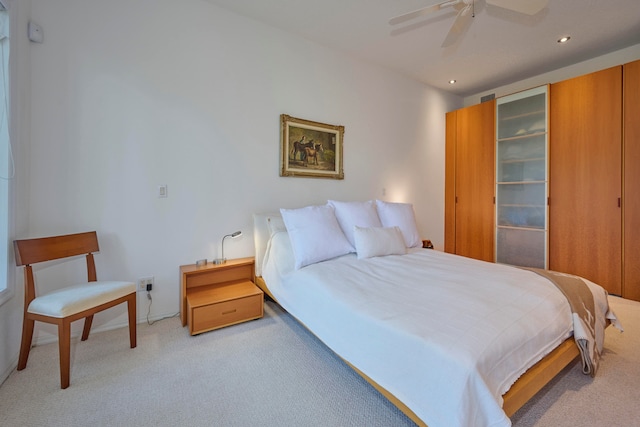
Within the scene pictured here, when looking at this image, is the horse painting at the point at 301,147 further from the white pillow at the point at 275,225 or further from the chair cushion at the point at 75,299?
the chair cushion at the point at 75,299

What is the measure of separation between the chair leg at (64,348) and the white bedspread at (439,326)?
1291 mm

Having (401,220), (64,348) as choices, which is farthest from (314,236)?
(64,348)

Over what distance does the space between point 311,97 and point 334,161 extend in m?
0.79

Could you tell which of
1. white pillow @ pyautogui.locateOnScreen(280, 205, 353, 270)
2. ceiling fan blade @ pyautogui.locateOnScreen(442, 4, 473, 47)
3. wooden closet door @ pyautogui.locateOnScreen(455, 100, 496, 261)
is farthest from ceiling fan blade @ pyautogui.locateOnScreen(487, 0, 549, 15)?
wooden closet door @ pyautogui.locateOnScreen(455, 100, 496, 261)

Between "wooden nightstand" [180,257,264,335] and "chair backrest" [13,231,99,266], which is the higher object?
"chair backrest" [13,231,99,266]

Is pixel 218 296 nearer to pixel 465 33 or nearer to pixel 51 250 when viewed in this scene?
pixel 51 250

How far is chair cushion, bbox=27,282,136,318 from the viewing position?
1.45 meters

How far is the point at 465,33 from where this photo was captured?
2799 millimetres

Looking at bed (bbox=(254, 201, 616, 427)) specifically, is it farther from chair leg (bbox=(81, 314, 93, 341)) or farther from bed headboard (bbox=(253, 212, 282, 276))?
chair leg (bbox=(81, 314, 93, 341))

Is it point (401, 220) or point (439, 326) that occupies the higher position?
point (401, 220)

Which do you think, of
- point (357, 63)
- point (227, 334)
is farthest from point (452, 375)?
point (357, 63)

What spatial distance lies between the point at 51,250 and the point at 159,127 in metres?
1.18

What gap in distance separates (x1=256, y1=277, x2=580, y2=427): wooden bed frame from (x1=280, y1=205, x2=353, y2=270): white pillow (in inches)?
41.9

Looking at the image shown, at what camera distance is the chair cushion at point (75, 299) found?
145cm
